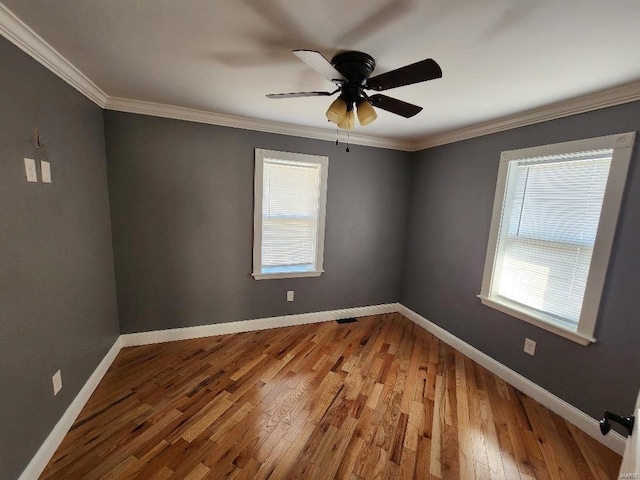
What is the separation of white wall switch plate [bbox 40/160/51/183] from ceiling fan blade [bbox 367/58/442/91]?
1.86m

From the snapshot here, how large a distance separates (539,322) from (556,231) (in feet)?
2.38

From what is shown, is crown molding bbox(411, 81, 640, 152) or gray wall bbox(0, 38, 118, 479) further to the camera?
crown molding bbox(411, 81, 640, 152)

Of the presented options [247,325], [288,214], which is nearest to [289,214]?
[288,214]

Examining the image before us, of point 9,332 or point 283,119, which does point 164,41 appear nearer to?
point 283,119

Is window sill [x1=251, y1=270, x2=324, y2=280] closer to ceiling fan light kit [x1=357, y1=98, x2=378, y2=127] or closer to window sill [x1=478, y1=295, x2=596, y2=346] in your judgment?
window sill [x1=478, y1=295, x2=596, y2=346]

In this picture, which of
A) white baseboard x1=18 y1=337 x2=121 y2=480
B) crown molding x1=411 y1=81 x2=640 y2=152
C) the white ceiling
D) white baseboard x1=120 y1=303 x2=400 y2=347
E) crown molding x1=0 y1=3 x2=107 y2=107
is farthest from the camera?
white baseboard x1=120 y1=303 x2=400 y2=347

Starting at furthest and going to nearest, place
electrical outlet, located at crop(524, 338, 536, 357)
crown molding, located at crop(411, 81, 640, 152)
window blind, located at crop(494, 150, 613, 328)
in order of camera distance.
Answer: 1. electrical outlet, located at crop(524, 338, 536, 357)
2. window blind, located at crop(494, 150, 613, 328)
3. crown molding, located at crop(411, 81, 640, 152)

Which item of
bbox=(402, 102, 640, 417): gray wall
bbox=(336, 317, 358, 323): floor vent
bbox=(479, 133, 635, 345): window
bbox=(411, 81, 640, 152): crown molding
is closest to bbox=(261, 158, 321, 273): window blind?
bbox=(336, 317, 358, 323): floor vent

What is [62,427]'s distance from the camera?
5.31 ft

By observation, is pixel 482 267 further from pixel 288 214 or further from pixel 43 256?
pixel 43 256

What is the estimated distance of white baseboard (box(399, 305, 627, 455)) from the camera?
5.74 ft

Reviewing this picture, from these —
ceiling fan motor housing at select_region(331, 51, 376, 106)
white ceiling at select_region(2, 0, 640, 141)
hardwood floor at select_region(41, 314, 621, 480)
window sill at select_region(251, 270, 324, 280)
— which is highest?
white ceiling at select_region(2, 0, 640, 141)

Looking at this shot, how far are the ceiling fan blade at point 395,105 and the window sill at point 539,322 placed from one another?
6.17 feet

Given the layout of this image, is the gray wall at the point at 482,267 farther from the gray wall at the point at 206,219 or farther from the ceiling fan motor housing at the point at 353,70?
the ceiling fan motor housing at the point at 353,70
